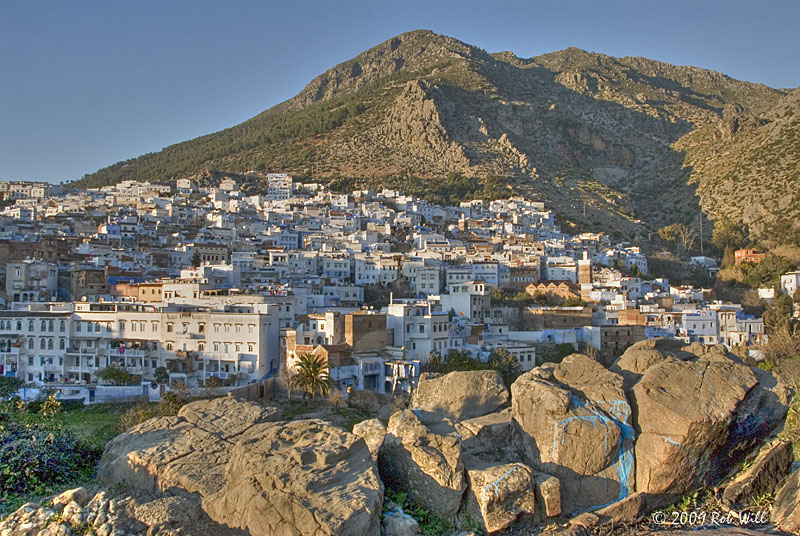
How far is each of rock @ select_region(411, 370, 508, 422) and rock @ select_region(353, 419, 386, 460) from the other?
1800 millimetres

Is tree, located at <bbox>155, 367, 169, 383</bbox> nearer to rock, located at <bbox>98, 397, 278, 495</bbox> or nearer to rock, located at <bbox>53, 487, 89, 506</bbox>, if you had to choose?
rock, located at <bbox>98, 397, 278, 495</bbox>

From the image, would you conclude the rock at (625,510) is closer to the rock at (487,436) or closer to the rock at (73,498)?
the rock at (487,436)

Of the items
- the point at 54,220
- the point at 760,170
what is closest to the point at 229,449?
the point at 54,220

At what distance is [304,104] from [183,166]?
214 ft

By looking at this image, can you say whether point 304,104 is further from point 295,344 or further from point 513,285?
point 295,344

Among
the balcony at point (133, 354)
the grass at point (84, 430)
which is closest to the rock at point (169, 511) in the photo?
the grass at point (84, 430)

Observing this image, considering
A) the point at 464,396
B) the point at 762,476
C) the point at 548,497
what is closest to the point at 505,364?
the point at 464,396

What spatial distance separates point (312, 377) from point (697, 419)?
47.3ft

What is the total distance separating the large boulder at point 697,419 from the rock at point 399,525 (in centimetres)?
533

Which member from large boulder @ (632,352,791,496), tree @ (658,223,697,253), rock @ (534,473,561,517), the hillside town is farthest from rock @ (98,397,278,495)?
tree @ (658,223,697,253)

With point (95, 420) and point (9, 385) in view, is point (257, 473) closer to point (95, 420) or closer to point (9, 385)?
point (95, 420)

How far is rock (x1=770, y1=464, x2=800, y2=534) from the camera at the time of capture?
48.7 feet

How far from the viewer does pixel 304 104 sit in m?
173

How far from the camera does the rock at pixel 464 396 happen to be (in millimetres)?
19984
